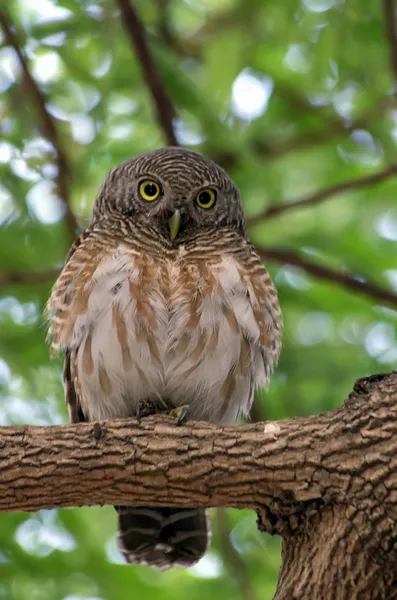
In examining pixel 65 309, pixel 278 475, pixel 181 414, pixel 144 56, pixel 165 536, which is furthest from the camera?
pixel 144 56

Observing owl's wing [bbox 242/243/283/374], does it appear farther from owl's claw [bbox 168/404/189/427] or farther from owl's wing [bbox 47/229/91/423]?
owl's wing [bbox 47/229/91/423]

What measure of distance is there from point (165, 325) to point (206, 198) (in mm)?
955

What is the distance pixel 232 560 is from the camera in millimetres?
5590

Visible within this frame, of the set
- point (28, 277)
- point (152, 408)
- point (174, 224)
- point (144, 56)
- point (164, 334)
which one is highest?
point (144, 56)

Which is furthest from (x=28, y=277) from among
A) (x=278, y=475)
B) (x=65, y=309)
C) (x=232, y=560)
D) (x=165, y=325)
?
(x=278, y=475)

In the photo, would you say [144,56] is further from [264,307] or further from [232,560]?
[232,560]

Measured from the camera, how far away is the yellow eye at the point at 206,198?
197 inches

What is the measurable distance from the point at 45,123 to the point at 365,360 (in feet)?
7.64

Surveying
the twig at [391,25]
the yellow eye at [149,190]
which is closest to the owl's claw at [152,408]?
the yellow eye at [149,190]

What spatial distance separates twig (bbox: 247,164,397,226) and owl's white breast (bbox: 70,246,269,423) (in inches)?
33.2

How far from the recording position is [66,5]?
16.0 ft

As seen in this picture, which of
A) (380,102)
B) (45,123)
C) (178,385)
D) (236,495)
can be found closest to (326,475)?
(236,495)

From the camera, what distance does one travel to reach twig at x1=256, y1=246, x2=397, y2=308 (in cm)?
525

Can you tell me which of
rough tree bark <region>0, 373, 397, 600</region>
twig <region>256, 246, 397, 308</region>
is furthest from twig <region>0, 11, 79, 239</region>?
rough tree bark <region>0, 373, 397, 600</region>
